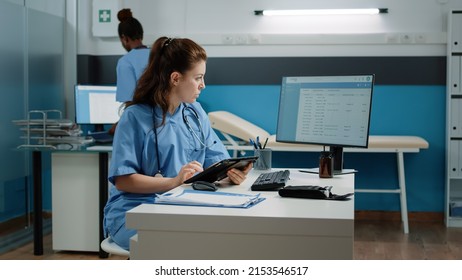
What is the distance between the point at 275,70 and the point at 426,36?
110cm

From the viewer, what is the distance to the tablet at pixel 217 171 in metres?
2.28

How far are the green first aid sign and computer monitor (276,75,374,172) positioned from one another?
2.62 metres

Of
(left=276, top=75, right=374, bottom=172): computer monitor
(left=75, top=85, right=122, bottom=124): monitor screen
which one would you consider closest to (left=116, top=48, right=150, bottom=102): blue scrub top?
(left=75, top=85, right=122, bottom=124): monitor screen

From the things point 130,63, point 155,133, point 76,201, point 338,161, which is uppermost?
point 130,63

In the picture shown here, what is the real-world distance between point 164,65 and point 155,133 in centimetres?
25

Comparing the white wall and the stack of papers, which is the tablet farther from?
the white wall

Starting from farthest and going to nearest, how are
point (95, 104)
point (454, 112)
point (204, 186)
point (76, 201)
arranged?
1. point (454, 112)
2. point (95, 104)
3. point (76, 201)
4. point (204, 186)

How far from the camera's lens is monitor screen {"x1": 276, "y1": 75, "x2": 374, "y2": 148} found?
2742 mm

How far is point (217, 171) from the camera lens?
2312 mm

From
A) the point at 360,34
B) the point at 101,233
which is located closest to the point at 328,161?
the point at 101,233

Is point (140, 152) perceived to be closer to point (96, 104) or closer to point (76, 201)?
point (76, 201)

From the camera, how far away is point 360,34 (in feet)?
16.6

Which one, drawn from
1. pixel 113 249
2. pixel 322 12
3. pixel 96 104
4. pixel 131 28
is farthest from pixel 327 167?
pixel 322 12

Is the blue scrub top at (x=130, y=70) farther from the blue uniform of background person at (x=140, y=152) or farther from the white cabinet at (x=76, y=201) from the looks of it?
the blue uniform of background person at (x=140, y=152)
